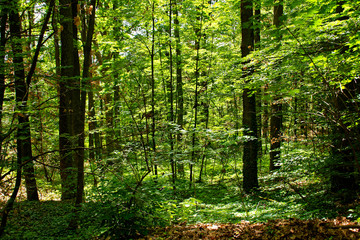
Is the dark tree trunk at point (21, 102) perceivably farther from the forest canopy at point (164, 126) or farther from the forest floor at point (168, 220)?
the forest floor at point (168, 220)

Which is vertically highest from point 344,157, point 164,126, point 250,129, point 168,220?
point 164,126

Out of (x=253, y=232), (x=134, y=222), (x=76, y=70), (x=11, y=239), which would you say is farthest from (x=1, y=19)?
(x=253, y=232)

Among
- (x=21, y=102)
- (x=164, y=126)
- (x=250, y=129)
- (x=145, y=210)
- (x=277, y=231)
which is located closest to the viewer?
(x=21, y=102)

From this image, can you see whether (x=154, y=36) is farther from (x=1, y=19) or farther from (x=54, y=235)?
(x=54, y=235)

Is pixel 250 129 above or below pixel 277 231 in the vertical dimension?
above

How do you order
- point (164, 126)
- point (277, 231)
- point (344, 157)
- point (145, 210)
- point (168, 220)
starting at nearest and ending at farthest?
point (277, 231) → point (145, 210) → point (168, 220) → point (344, 157) → point (164, 126)

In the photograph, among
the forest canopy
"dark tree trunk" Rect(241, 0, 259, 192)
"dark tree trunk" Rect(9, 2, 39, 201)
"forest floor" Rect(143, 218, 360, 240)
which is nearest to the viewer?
"forest floor" Rect(143, 218, 360, 240)

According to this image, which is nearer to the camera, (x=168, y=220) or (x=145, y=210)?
(x=145, y=210)

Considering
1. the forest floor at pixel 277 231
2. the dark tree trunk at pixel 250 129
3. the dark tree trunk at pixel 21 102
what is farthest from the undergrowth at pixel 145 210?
the dark tree trunk at pixel 21 102

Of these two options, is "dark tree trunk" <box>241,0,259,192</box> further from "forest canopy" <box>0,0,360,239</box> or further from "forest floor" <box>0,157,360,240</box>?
"forest floor" <box>0,157,360,240</box>

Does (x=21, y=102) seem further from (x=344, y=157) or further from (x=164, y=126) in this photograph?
(x=344, y=157)

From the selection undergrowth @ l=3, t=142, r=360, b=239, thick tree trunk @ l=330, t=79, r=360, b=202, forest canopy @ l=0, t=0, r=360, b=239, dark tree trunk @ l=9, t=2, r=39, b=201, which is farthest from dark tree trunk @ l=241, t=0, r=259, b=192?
dark tree trunk @ l=9, t=2, r=39, b=201

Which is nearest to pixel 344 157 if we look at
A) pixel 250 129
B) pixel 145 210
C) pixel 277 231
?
pixel 277 231

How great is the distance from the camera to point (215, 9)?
8.43 meters
